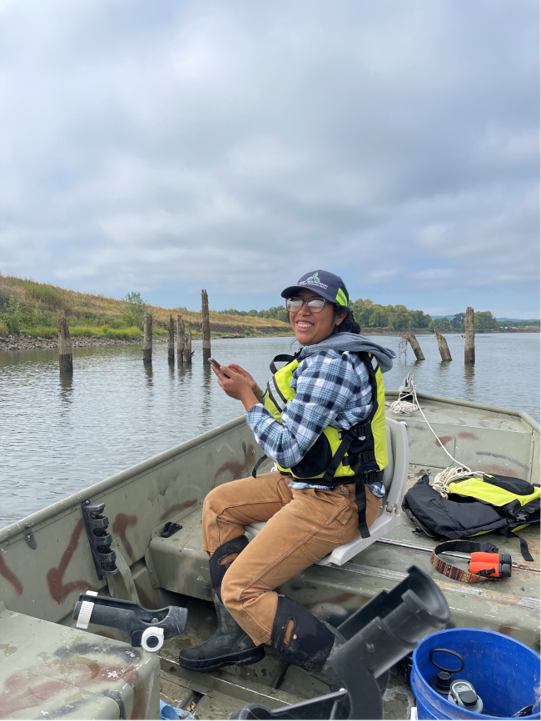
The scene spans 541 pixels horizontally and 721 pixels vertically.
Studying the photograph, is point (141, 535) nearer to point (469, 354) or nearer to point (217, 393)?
point (217, 393)

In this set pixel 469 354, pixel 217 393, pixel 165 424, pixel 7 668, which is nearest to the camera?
pixel 7 668

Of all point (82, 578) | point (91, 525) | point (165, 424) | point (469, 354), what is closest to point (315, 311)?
point (91, 525)

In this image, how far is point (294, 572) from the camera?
2.15m

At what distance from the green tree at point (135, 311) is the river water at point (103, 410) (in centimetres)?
2566

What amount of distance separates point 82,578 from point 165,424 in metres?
10.6

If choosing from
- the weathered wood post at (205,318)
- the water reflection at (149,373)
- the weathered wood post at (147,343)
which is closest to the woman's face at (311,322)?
the water reflection at (149,373)

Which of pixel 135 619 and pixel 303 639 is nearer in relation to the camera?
pixel 135 619

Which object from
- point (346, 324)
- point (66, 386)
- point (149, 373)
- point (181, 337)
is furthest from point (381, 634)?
point (181, 337)

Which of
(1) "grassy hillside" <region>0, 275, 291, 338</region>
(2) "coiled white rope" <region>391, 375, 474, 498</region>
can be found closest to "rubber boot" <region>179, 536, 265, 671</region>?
(2) "coiled white rope" <region>391, 375, 474, 498</region>

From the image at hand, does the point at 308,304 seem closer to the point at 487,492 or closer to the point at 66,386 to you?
the point at 487,492

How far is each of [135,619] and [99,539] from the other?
3.32 ft

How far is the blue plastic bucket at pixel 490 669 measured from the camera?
165 cm

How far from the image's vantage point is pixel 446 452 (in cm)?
452

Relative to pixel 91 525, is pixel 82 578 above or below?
below
